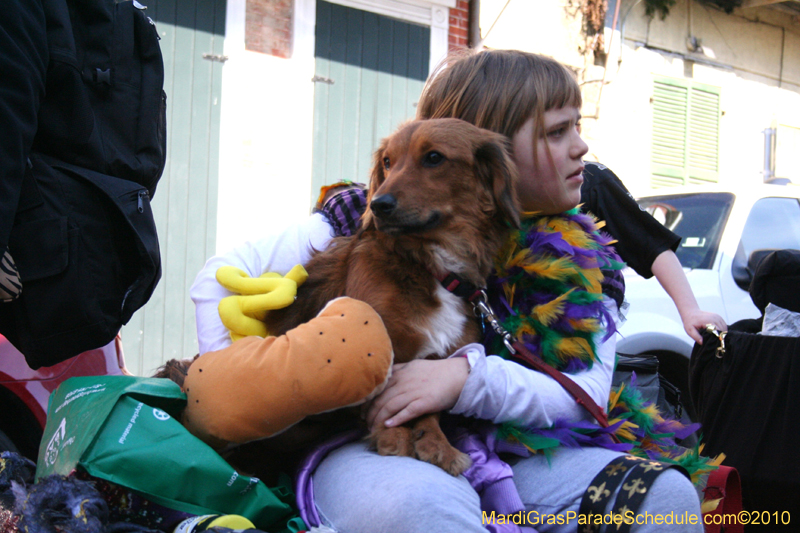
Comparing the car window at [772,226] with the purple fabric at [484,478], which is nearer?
the purple fabric at [484,478]

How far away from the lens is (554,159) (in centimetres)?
184

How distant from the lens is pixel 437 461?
4.63 feet

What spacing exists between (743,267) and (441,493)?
A: 3.65 m

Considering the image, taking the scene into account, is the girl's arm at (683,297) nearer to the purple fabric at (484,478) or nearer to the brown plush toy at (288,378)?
the purple fabric at (484,478)

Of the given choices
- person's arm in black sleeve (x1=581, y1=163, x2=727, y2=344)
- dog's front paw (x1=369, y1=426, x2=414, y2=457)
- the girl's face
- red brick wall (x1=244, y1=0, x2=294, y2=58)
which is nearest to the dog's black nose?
the girl's face

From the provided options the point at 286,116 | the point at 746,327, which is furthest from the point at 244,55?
the point at 746,327

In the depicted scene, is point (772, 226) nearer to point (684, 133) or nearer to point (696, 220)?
point (696, 220)

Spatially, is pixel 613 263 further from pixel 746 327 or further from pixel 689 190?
pixel 689 190

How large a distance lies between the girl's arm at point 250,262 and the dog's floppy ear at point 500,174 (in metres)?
0.50

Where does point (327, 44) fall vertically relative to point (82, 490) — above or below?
above

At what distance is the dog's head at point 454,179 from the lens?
5.80 ft

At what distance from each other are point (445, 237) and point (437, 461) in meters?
0.61

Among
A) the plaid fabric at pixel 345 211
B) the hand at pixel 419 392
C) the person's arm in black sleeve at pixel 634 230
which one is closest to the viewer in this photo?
the hand at pixel 419 392

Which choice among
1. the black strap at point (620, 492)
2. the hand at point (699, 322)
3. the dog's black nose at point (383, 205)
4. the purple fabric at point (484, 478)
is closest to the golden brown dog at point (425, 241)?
the dog's black nose at point (383, 205)
